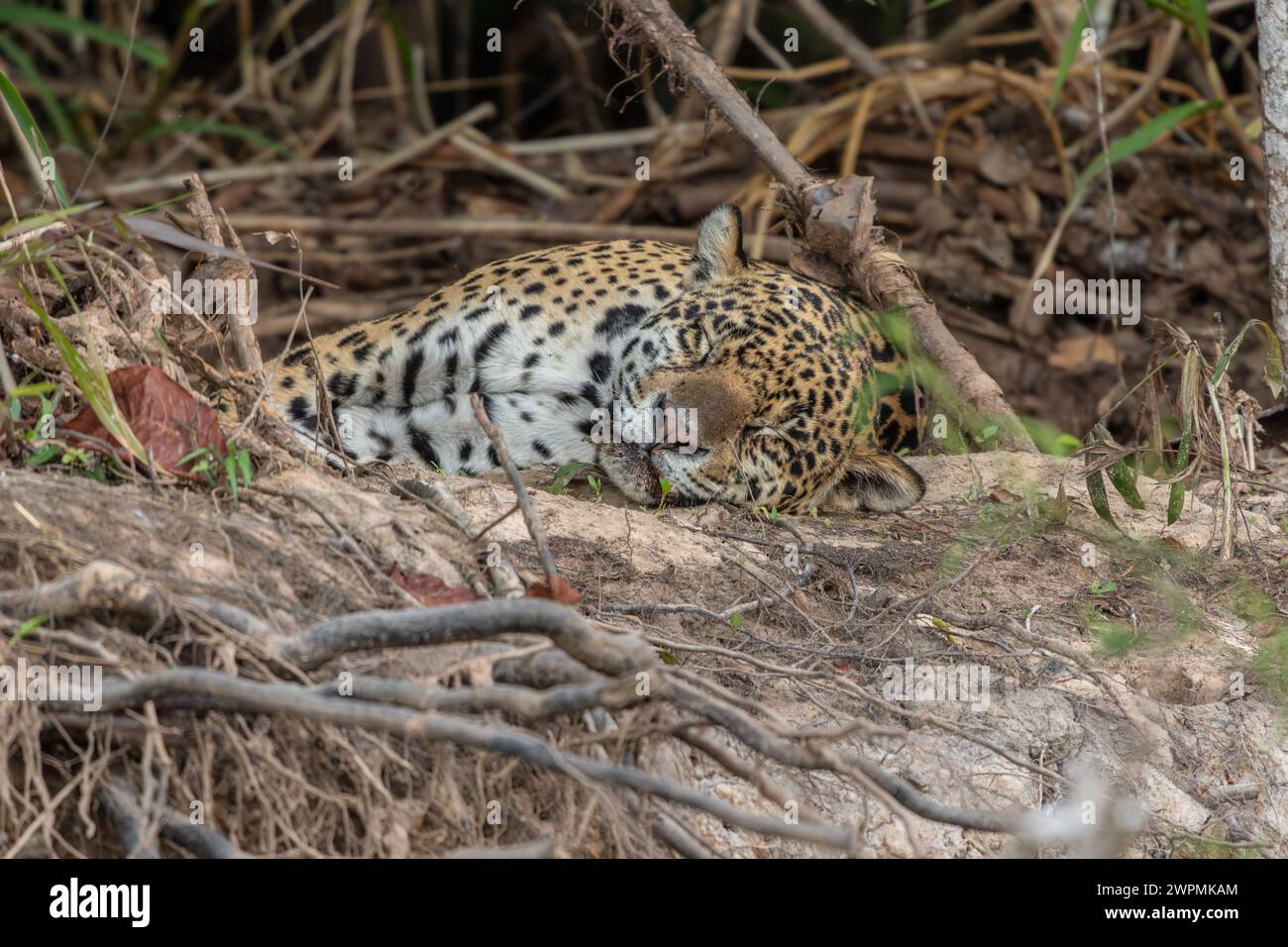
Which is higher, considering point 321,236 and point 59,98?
point 59,98

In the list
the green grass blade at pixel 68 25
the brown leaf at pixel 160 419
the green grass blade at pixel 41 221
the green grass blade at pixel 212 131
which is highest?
the green grass blade at pixel 68 25

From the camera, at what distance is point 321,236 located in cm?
975

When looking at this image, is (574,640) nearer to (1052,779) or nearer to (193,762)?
(193,762)

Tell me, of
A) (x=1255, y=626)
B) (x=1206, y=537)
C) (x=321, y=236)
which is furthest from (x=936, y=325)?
(x=321, y=236)

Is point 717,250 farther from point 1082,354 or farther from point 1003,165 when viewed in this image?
point 1003,165

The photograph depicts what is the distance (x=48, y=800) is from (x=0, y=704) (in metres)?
0.21

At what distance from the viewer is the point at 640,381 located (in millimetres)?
5480

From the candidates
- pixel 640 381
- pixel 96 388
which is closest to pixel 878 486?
pixel 640 381

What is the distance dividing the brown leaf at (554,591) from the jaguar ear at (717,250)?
2418 millimetres

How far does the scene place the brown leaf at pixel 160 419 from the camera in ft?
12.3

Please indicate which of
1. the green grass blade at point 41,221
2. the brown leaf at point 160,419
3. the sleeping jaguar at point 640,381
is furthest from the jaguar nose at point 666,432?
the green grass blade at point 41,221

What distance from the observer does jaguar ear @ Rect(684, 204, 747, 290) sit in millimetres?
5863

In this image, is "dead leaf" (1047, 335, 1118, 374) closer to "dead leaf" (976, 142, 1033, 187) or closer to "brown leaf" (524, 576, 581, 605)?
"dead leaf" (976, 142, 1033, 187)

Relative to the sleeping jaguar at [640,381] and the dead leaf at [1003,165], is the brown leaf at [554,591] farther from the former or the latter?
the dead leaf at [1003,165]
